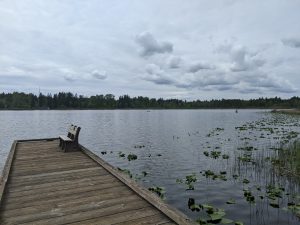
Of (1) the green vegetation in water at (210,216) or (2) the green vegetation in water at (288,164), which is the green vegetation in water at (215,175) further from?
(1) the green vegetation in water at (210,216)

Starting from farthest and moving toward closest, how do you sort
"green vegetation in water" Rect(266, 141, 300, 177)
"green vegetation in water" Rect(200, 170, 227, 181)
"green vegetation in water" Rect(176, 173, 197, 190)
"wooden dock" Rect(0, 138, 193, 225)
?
"green vegetation in water" Rect(200, 170, 227, 181) → "green vegetation in water" Rect(266, 141, 300, 177) → "green vegetation in water" Rect(176, 173, 197, 190) → "wooden dock" Rect(0, 138, 193, 225)

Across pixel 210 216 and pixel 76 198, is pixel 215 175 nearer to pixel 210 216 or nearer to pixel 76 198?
pixel 210 216

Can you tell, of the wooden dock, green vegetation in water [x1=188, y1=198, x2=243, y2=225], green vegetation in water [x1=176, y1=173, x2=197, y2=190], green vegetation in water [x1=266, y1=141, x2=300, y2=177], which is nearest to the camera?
the wooden dock

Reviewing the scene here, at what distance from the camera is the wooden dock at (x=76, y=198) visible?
5930 mm

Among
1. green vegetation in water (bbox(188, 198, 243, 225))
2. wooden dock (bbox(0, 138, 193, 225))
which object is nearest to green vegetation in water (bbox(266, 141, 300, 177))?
green vegetation in water (bbox(188, 198, 243, 225))

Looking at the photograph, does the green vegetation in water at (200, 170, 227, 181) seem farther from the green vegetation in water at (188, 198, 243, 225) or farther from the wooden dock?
the wooden dock

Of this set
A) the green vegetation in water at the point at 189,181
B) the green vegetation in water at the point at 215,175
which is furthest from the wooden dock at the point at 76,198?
the green vegetation in water at the point at 215,175

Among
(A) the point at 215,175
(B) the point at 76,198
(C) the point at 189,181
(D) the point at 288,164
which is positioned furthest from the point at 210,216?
(D) the point at 288,164

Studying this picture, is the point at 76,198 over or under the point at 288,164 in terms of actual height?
over

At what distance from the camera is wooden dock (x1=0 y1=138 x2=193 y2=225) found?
5.93 m

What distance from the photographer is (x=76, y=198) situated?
285 inches

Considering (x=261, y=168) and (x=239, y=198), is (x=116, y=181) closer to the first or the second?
(x=239, y=198)

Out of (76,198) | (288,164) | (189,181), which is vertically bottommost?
(189,181)

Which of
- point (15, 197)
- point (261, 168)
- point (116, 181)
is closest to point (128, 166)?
point (261, 168)
